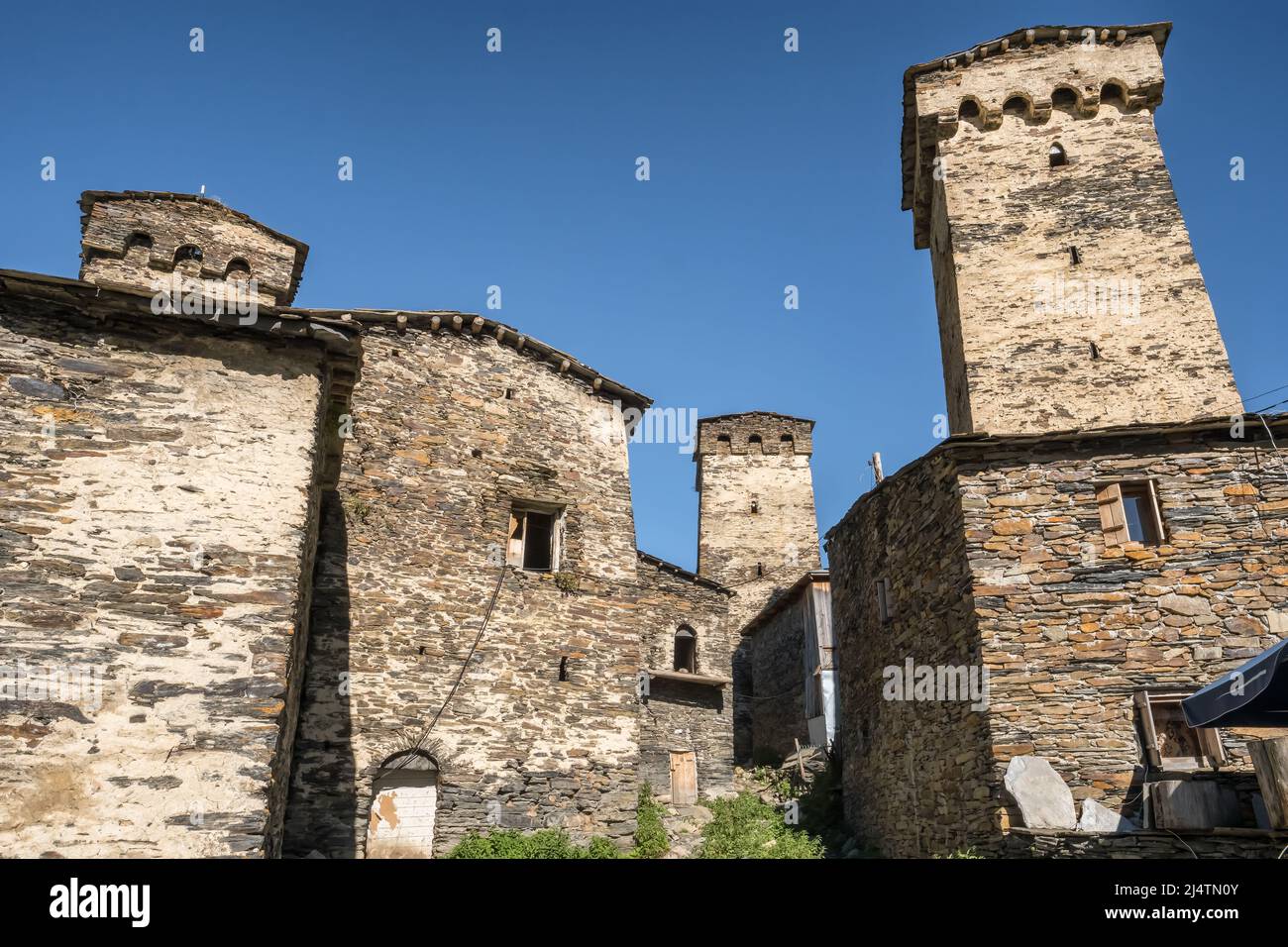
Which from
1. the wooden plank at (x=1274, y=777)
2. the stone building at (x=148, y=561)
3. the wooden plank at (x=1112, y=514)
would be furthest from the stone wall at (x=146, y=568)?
the wooden plank at (x=1112, y=514)

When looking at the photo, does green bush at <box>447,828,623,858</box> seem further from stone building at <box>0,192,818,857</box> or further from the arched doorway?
the arched doorway

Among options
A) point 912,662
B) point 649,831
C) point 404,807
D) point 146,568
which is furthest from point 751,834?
point 146,568

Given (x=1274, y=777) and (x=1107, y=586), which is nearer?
(x=1274, y=777)

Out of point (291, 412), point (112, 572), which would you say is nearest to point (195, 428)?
point (291, 412)

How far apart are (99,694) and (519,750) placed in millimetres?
6711

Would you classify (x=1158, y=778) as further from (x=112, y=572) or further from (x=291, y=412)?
(x=112, y=572)

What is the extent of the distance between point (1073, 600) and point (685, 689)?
33.4ft

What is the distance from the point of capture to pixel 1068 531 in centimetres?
980

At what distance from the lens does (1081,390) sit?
13.9 meters

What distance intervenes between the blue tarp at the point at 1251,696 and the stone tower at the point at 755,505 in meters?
19.9

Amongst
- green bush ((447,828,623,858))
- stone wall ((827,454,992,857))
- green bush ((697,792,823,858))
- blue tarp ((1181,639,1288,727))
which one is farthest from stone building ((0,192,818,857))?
blue tarp ((1181,639,1288,727))

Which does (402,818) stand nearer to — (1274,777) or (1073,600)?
(1073,600)

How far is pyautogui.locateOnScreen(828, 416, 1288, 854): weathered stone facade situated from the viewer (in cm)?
895

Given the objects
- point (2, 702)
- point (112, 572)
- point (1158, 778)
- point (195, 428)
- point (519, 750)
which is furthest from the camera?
point (519, 750)
